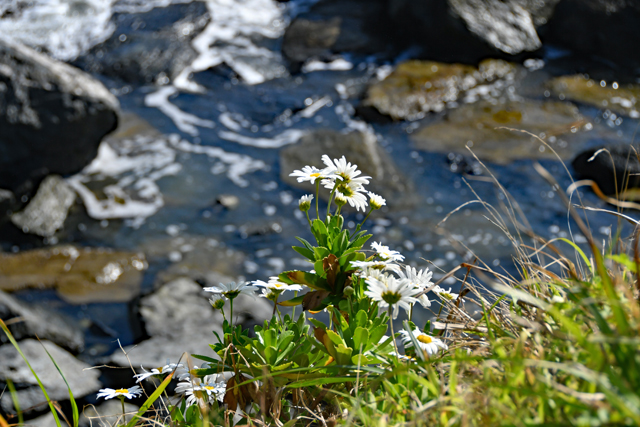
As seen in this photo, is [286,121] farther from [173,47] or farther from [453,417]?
[453,417]

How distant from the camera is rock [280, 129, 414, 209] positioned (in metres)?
5.90

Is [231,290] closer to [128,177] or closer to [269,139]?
[128,177]

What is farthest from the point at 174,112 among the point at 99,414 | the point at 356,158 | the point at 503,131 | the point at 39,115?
the point at 99,414

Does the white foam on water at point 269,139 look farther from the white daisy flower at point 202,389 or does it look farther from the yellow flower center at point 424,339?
the yellow flower center at point 424,339

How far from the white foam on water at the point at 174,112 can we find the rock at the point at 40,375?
14.0 feet

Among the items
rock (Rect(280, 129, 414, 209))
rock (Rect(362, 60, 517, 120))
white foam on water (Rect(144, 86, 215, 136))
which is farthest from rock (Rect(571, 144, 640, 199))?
white foam on water (Rect(144, 86, 215, 136))

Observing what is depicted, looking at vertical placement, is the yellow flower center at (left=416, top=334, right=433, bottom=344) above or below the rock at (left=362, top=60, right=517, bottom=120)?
above

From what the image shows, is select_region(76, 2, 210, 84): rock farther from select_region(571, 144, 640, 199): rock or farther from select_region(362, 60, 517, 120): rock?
select_region(571, 144, 640, 199): rock

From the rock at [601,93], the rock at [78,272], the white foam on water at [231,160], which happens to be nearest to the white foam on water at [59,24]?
the white foam on water at [231,160]

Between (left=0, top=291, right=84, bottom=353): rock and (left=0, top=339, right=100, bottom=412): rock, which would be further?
(left=0, top=291, right=84, bottom=353): rock

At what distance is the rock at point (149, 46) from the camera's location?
8.56m

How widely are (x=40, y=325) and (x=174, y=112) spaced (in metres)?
4.58

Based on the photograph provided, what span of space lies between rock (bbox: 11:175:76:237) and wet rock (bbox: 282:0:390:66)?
5116 mm

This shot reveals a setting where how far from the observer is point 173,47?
913cm
